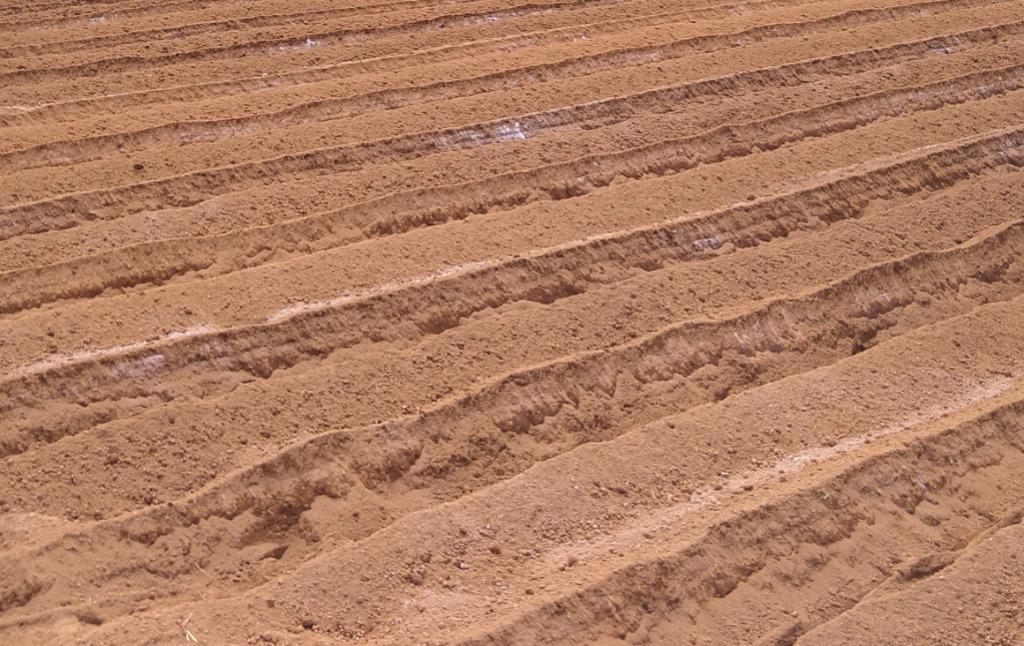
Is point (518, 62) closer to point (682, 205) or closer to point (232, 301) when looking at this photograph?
point (682, 205)

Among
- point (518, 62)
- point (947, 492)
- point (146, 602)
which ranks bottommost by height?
point (947, 492)

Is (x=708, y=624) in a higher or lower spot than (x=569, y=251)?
lower

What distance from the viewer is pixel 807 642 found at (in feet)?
12.7

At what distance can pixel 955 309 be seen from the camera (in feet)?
18.6

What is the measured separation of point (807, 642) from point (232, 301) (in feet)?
9.87

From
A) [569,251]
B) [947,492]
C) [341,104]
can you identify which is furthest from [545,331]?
[341,104]

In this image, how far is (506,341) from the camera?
16.7 ft

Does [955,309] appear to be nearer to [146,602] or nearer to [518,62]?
[518,62]

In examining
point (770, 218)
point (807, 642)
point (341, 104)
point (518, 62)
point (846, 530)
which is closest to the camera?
point (807, 642)

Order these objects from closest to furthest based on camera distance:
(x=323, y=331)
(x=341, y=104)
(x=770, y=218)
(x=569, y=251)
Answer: (x=323, y=331)
(x=569, y=251)
(x=770, y=218)
(x=341, y=104)

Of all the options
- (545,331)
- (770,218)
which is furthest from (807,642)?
(770,218)

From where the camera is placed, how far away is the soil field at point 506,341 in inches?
158

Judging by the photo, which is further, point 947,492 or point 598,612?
point 947,492

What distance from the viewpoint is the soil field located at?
4.01m
